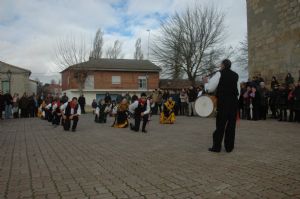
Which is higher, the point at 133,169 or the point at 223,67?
the point at 223,67

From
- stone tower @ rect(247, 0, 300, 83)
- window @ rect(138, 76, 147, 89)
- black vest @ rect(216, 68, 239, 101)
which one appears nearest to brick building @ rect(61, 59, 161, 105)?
window @ rect(138, 76, 147, 89)

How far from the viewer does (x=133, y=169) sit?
5.32 metres

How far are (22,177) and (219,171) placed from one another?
304 cm

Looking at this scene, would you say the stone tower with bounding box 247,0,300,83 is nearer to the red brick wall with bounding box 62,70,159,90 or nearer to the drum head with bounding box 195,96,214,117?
the drum head with bounding box 195,96,214,117

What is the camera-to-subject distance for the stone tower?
15.3 metres

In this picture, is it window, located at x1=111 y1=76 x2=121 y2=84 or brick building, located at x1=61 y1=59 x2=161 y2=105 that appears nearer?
brick building, located at x1=61 y1=59 x2=161 y2=105

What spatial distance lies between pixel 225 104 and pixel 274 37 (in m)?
11.4

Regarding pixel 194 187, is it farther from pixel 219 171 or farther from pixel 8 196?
pixel 8 196

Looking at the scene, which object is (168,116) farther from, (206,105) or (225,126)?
(225,126)

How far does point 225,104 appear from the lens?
22.3ft

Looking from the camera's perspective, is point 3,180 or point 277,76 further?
point 277,76

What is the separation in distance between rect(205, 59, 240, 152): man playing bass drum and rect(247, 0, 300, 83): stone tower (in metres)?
9.86

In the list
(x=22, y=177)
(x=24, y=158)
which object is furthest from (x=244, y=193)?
(x=24, y=158)

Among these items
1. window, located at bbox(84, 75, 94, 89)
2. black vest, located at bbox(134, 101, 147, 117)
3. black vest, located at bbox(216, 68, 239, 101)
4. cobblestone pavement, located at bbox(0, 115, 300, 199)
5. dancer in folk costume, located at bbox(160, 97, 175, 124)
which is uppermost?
window, located at bbox(84, 75, 94, 89)
